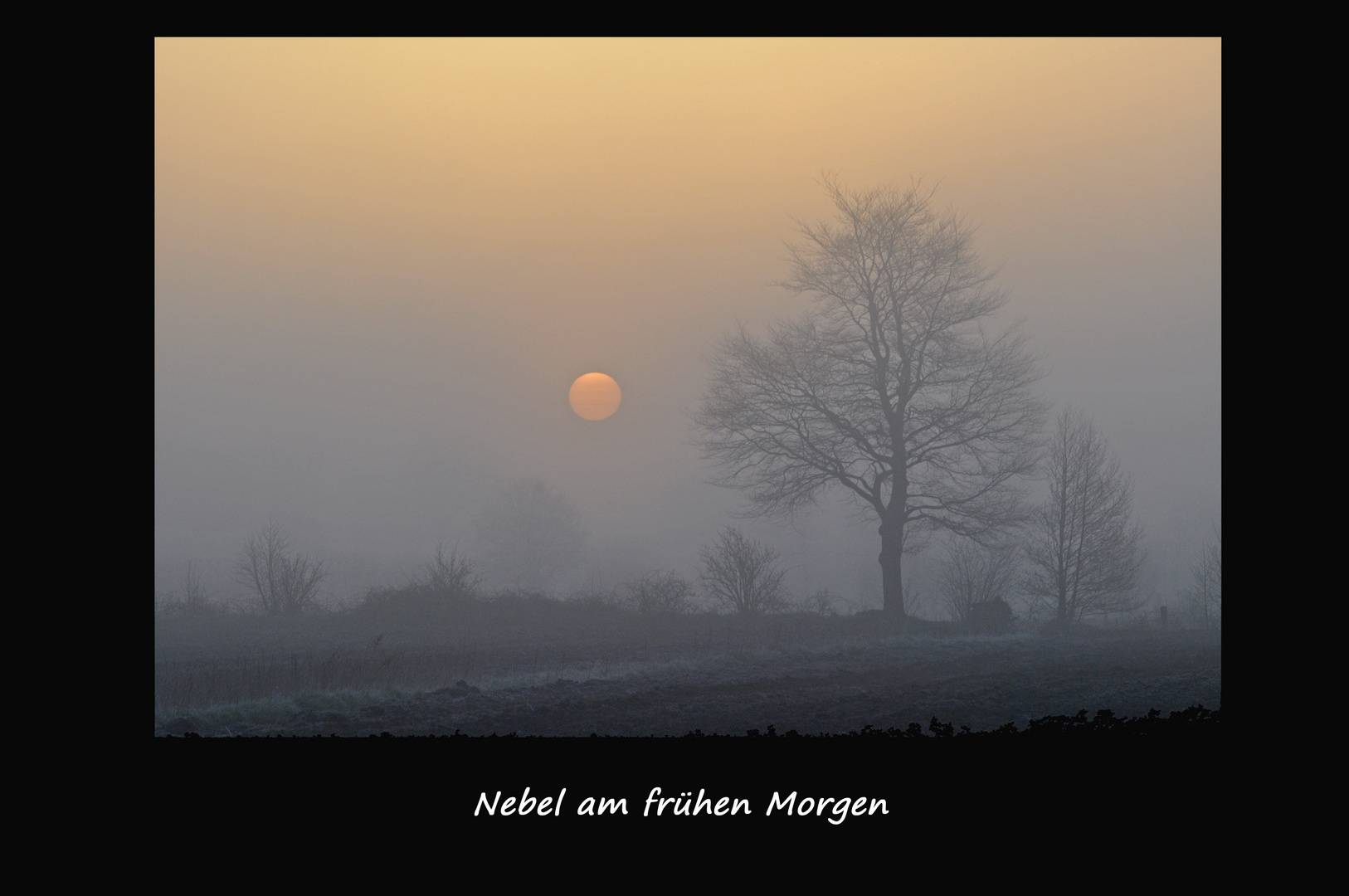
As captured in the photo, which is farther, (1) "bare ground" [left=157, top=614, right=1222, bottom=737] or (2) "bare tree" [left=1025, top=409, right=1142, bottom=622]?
(2) "bare tree" [left=1025, top=409, right=1142, bottom=622]

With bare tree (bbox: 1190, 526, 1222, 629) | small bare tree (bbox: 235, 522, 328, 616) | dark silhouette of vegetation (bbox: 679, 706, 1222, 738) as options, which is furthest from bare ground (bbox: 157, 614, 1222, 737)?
bare tree (bbox: 1190, 526, 1222, 629)

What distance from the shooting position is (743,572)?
22.7 meters

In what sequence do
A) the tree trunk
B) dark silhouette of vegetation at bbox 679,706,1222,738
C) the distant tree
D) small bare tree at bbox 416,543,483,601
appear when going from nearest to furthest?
dark silhouette of vegetation at bbox 679,706,1222,738
the tree trunk
small bare tree at bbox 416,543,483,601
the distant tree

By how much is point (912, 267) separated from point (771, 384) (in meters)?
5.19

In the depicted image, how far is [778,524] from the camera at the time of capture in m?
25.3

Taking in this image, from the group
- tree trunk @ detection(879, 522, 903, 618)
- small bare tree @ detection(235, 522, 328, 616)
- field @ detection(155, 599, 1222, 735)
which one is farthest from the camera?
small bare tree @ detection(235, 522, 328, 616)

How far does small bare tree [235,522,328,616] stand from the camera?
23031 mm

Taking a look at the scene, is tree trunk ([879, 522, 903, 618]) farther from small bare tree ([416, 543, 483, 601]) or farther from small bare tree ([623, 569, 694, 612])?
small bare tree ([416, 543, 483, 601])

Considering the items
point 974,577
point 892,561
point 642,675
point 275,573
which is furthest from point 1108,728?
point 275,573

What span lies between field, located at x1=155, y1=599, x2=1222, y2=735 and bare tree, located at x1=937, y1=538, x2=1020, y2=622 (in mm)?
2052

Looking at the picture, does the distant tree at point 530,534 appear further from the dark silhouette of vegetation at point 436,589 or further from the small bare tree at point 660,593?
the small bare tree at point 660,593

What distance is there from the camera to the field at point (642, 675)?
10.0 metres

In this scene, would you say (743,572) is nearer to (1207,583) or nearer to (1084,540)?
(1084,540)
